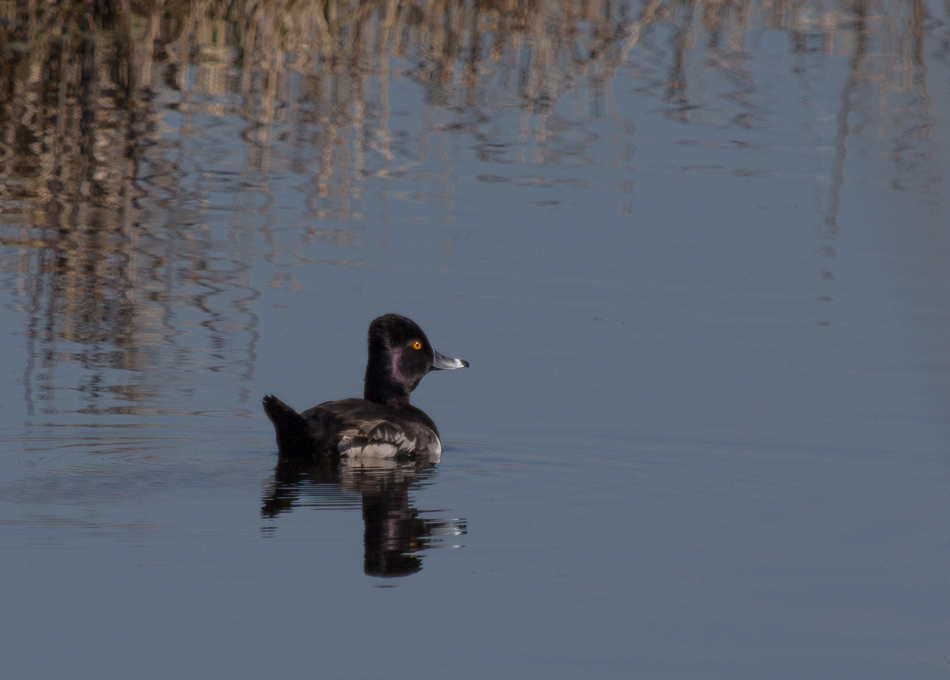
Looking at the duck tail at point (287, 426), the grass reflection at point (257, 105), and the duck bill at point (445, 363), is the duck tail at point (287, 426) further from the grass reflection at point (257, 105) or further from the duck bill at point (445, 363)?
the duck bill at point (445, 363)

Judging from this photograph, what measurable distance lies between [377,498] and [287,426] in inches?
20.5

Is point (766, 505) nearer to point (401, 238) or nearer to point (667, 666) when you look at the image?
point (667, 666)

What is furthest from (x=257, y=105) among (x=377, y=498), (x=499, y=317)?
(x=377, y=498)

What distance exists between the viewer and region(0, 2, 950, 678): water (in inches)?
197

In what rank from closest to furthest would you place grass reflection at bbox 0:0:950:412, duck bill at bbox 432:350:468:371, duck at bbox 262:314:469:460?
duck at bbox 262:314:469:460
duck bill at bbox 432:350:468:371
grass reflection at bbox 0:0:950:412

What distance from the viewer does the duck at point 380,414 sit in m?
6.74

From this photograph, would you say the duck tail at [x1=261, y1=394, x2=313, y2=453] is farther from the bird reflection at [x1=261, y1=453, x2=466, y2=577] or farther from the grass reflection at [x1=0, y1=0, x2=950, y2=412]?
the grass reflection at [x1=0, y1=0, x2=950, y2=412]

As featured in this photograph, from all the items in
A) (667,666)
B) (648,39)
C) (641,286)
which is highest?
(648,39)

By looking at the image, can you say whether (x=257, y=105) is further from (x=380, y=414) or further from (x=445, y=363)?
(x=380, y=414)

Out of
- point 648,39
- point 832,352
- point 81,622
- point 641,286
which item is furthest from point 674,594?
point 648,39

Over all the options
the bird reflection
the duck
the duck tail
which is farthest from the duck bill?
the duck tail

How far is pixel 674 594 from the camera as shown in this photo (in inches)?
201

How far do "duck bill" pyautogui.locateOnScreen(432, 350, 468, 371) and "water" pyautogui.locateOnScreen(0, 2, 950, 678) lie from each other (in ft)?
0.64

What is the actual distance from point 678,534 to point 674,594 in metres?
0.73
